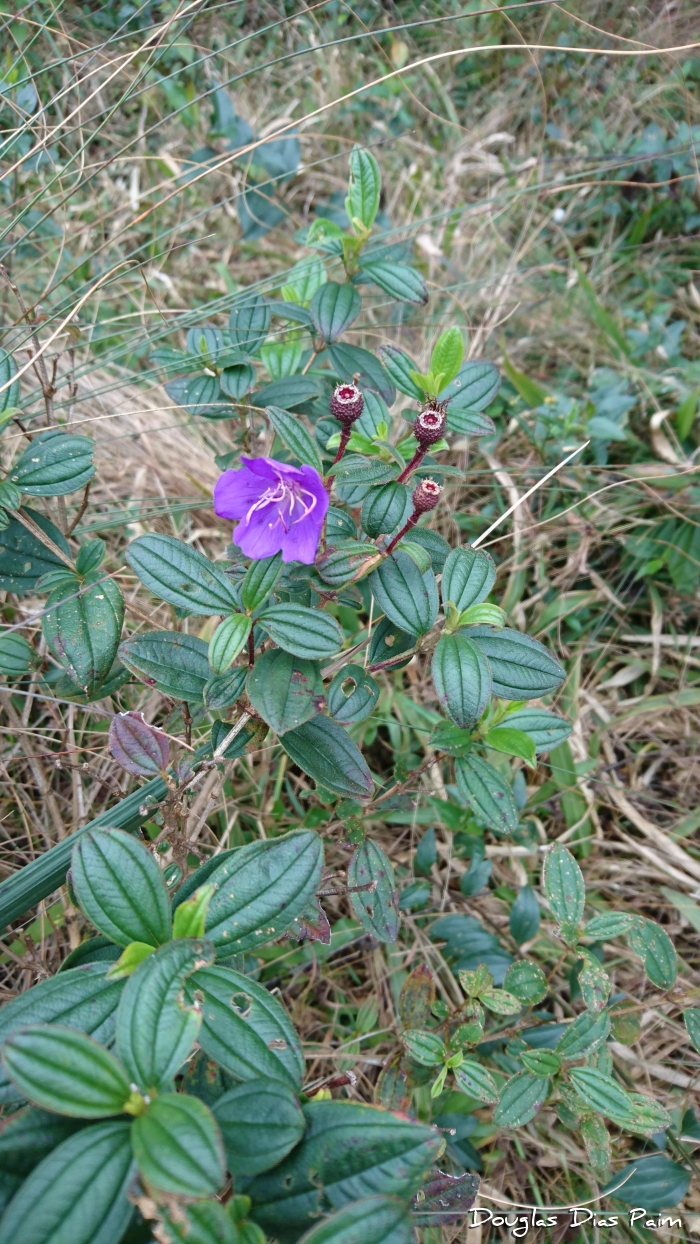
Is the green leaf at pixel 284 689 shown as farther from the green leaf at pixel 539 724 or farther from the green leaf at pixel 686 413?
the green leaf at pixel 686 413

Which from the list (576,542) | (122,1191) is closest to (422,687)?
(576,542)

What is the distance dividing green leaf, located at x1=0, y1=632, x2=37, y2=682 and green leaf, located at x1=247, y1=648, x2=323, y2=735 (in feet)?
1.53

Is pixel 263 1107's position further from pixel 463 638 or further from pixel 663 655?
pixel 663 655

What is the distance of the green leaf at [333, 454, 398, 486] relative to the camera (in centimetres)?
105

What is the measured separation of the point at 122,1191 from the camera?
2.18 ft

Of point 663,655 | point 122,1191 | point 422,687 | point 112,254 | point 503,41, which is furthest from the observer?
point 503,41

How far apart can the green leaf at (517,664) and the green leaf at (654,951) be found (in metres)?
0.51

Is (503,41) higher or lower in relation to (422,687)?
higher

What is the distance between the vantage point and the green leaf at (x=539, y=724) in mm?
1368

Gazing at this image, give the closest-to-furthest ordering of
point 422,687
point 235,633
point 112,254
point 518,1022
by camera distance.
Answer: point 235,633 → point 518,1022 → point 422,687 → point 112,254

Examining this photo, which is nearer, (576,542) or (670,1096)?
(670,1096)

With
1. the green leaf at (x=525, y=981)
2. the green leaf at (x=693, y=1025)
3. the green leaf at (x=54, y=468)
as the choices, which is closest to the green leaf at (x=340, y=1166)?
the green leaf at (x=525, y=981)

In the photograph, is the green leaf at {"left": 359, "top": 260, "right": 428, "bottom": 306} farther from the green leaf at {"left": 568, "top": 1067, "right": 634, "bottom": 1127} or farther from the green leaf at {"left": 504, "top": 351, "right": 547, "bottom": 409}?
the green leaf at {"left": 568, "top": 1067, "right": 634, "bottom": 1127}

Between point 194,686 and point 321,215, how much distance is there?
2229 millimetres
